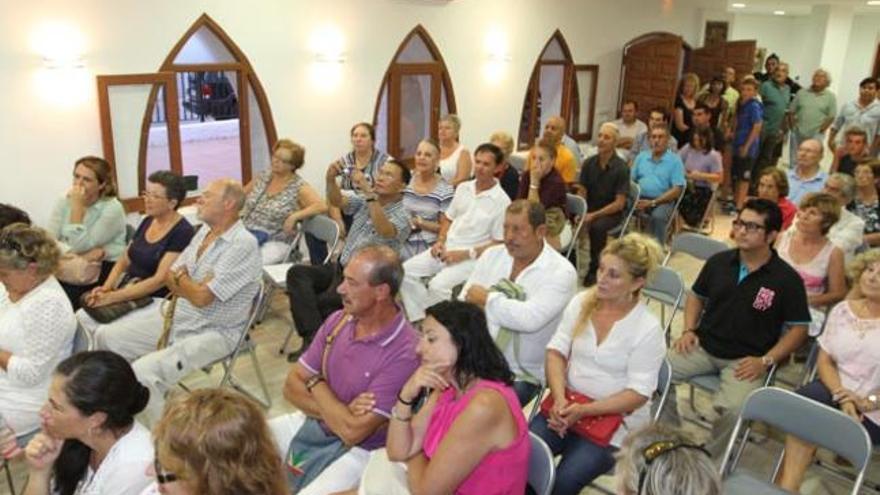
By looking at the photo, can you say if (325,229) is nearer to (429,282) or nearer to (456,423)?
(429,282)

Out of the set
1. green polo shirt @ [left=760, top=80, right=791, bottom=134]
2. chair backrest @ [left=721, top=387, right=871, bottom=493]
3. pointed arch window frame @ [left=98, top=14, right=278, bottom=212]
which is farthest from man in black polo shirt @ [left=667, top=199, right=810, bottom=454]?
green polo shirt @ [left=760, top=80, right=791, bottom=134]

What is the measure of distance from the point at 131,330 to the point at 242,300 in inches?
21.5

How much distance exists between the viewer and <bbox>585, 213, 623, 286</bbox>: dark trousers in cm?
559

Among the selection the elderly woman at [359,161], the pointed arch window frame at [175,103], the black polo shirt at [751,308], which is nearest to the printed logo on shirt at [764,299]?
the black polo shirt at [751,308]

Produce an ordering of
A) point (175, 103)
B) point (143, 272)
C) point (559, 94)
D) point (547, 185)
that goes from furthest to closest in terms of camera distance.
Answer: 1. point (559, 94)
2. point (175, 103)
3. point (547, 185)
4. point (143, 272)

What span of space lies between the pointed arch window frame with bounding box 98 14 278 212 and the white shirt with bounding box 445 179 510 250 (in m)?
2.07

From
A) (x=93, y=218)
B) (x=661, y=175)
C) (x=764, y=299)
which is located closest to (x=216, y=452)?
(x=764, y=299)

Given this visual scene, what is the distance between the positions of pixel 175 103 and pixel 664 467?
4.53 m

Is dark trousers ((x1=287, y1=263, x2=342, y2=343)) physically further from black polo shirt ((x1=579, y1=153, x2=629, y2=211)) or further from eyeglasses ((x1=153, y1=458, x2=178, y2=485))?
black polo shirt ((x1=579, y1=153, x2=629, y2=211))

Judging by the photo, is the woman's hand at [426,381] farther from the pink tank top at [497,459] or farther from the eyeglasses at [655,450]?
the eyeglasses at [655,450]

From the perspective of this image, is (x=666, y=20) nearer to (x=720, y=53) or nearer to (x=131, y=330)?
(x=720, y=53)

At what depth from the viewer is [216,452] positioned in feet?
5.15

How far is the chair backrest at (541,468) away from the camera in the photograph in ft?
6.63

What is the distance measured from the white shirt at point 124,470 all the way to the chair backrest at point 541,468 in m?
1.08
